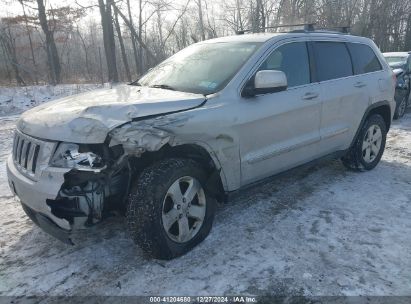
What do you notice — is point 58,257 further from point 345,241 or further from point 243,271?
point 345,241

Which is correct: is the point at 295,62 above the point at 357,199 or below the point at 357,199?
above

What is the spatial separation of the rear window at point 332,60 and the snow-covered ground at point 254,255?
4.80 feet

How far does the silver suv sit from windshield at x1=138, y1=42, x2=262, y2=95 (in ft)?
0.05

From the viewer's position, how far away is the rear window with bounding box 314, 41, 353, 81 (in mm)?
4350

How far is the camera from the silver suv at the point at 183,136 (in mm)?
2762

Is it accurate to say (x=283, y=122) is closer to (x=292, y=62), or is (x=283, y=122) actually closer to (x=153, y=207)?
(x=292, y=62)

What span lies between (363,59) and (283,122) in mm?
2102

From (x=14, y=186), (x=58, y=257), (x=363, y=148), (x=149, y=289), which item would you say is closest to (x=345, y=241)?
(x=149, y=289)

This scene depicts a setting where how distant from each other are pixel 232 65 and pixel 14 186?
2.26m

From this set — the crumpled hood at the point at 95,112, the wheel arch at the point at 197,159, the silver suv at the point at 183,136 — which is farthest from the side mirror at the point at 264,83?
the wheel arch at the point at 197,159

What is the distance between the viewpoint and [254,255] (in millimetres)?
3158

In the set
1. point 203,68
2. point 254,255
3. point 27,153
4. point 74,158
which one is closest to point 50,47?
point 203,68

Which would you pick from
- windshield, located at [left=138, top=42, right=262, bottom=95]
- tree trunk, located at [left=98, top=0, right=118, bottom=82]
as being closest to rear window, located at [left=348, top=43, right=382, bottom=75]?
windshield, located at [left=138, top=42, right=262, bottom=95]

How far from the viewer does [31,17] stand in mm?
23016
